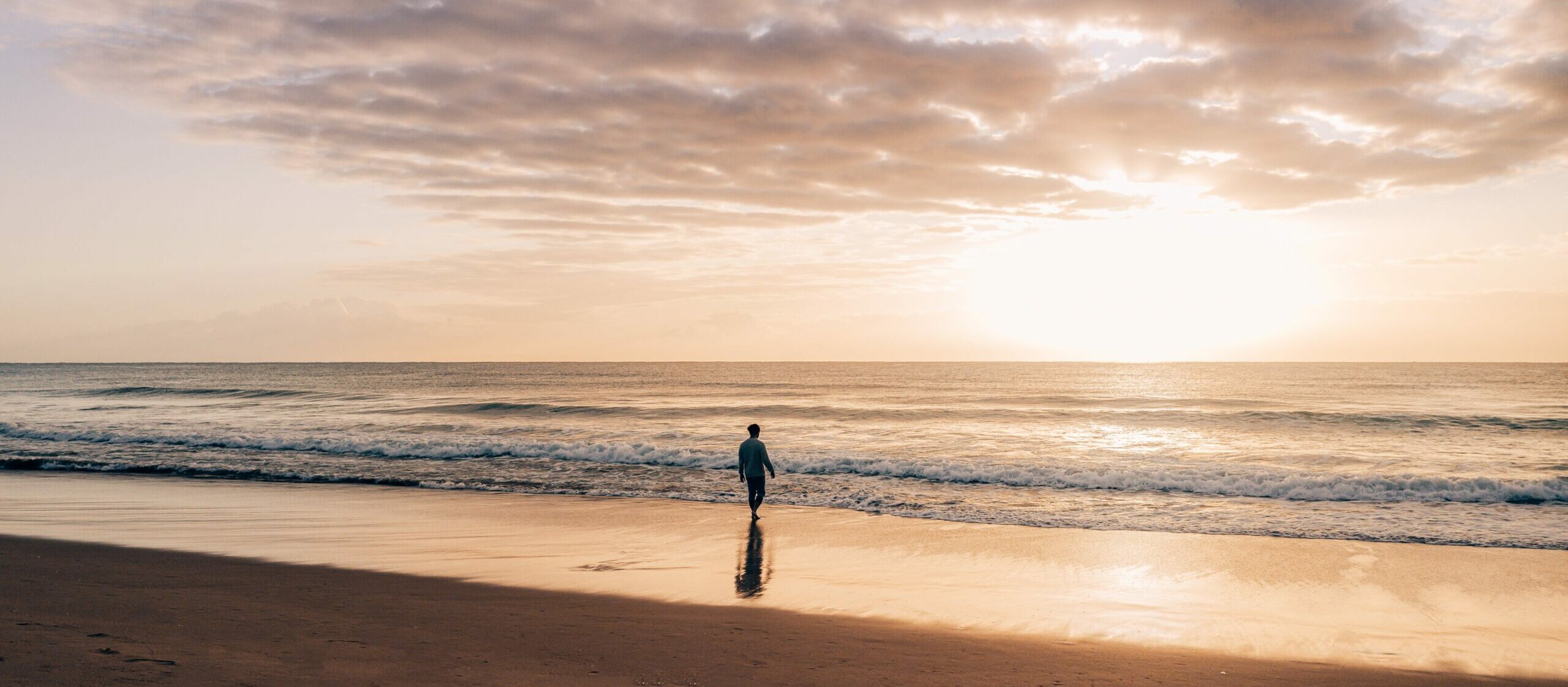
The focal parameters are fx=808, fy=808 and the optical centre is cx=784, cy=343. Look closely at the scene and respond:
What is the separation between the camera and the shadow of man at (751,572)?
30.4ft

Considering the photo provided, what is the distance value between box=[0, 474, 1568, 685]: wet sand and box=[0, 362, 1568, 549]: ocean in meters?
3.03

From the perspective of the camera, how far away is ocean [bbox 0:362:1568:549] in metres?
16.0

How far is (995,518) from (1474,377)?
97.7 m

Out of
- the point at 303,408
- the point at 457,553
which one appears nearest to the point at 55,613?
the point at 457,553

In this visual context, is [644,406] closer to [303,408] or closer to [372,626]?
[303,408]

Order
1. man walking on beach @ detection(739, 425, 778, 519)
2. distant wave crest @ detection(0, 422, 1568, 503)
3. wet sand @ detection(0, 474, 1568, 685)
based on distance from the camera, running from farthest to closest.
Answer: distant wave crest @ detection(0, 422, 1568, 503)
man walking on beach @ detection(739, 425, 778, 519)
wet sand @ detection(0, 474, 1568, 685)

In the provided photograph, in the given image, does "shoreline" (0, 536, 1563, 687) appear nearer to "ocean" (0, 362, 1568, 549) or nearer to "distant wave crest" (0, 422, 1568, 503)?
"ocean" (0, 362, 1568, 549)

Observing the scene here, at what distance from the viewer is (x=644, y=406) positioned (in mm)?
44281

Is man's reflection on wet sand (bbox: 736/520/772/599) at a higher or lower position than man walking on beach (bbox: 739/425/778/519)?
lower

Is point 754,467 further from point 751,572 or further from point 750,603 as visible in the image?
point 750,603

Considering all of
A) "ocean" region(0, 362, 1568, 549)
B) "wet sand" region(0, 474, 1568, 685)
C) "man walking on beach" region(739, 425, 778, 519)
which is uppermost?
"man walking on beach" region(739, 425, 778, 519)

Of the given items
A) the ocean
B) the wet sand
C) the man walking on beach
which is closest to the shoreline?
the wet sand

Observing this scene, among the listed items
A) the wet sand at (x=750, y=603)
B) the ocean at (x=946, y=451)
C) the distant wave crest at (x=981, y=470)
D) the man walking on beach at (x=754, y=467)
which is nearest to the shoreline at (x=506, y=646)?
the wet sand at (x=750, y=603)

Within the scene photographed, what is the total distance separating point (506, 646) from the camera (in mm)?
7000
